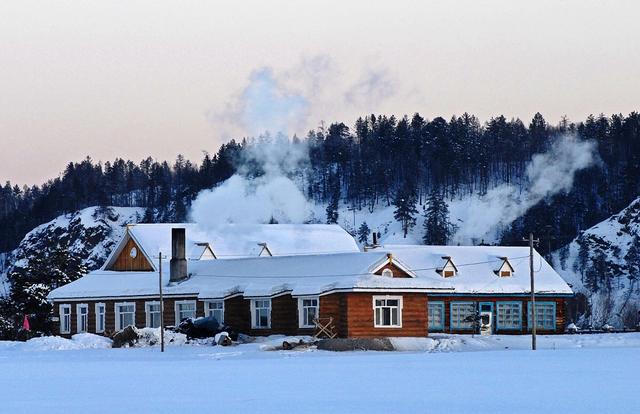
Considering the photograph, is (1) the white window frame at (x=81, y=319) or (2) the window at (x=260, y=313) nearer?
(2) the window at (x=260, y=313)

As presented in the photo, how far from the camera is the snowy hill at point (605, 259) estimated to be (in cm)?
13764

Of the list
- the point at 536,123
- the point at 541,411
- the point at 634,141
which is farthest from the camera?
the point at 536,123

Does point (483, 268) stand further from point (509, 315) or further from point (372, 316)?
point (372, 316)

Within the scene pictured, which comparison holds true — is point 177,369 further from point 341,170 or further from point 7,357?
point 341,170

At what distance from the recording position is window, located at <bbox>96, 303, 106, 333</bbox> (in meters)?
75.8

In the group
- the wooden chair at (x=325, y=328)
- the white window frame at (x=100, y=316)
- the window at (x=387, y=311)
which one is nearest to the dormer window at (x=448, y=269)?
the window at (x=387, y=311)

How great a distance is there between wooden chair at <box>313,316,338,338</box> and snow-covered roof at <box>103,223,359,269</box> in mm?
18741

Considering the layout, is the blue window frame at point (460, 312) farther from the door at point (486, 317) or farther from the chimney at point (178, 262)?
the chimney at point (178, 262)

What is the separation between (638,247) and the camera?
142 m

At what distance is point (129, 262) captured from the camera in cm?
8362

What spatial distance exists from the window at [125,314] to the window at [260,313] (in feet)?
28.5

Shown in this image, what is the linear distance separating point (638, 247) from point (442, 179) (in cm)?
3566

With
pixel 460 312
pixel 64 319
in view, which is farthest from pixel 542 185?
pixel 64 319

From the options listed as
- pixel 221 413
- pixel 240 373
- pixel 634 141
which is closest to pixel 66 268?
pixel 240 373
